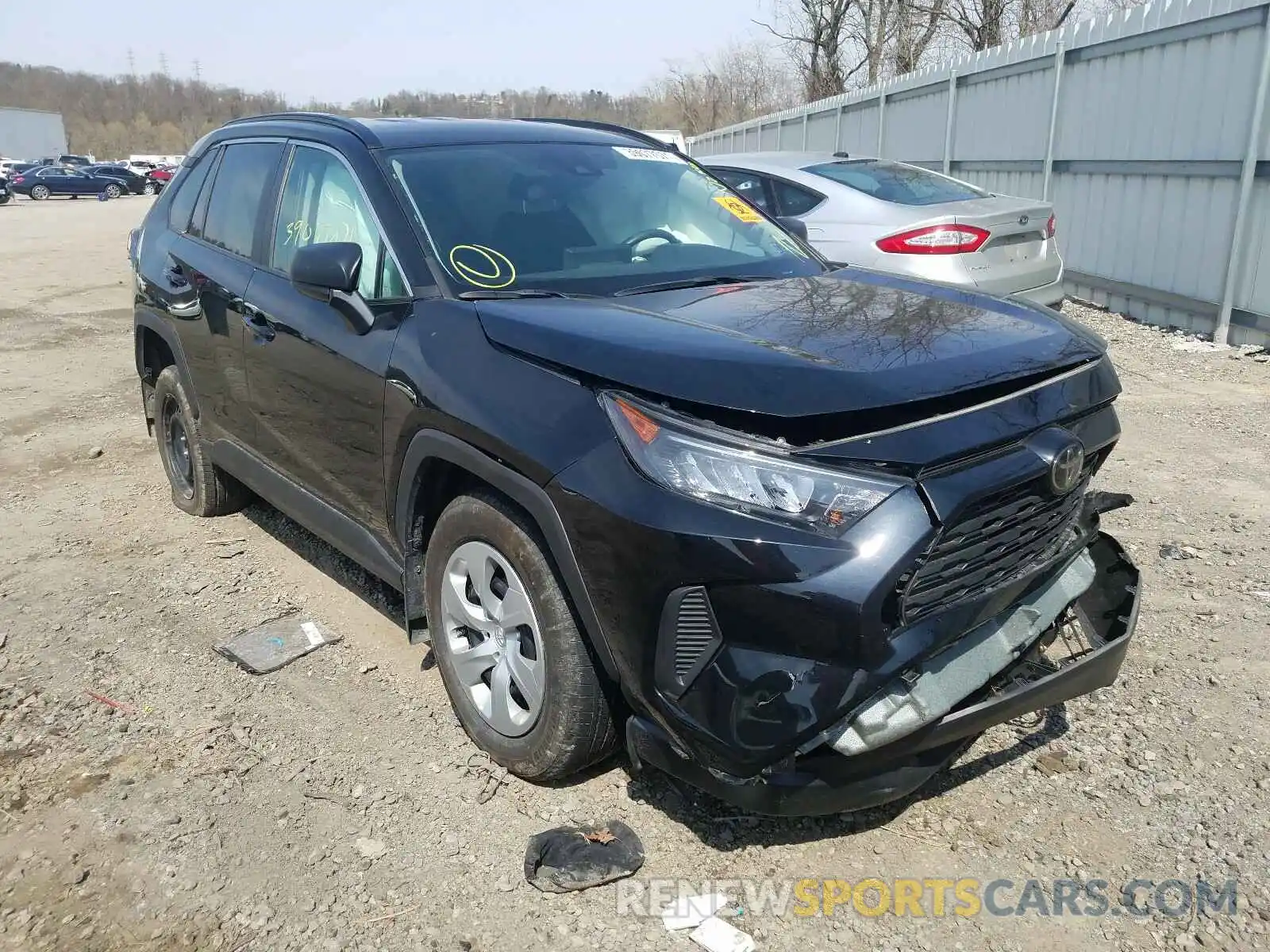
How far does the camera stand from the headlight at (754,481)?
7.07 feet

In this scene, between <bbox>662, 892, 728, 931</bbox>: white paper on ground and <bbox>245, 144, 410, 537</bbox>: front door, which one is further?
<bbox>245, 144, 410, 537</bbox>: front door

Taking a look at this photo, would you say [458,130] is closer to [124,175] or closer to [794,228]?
[794,228]

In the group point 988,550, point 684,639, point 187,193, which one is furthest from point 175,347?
point 988,550

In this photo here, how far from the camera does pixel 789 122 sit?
74.9ft

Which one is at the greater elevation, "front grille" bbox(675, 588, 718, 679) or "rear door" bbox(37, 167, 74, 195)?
"front grille" bbox(675, 588, 718, 679)

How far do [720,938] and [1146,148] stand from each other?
30.7 ft

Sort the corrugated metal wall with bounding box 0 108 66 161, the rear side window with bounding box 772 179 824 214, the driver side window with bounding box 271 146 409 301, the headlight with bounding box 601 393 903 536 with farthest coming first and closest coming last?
the corrugated metal wall with bounding box 0 108 66 161 → the rear side window with bounding box 772 179 824 214 → the driver side window with bounding box 271 146 409 301 → the headlight with bounding box 601 393 903 536

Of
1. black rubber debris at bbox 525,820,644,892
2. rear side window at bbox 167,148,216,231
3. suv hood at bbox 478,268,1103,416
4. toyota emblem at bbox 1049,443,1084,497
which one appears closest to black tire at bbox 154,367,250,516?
rear side window at bbox 167,148,216,231

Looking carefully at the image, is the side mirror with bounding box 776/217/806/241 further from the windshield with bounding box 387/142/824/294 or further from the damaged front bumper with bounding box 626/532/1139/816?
the damaged front bumper with bounding box 626/532/1139/816

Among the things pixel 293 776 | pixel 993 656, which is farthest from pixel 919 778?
pixel 293 776

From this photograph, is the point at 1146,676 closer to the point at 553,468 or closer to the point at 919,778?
the point at 919,778

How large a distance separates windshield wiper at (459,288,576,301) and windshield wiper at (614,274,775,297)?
20 cm

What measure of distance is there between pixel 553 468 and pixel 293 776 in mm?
1338

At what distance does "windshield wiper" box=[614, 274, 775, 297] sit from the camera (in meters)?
3.08
